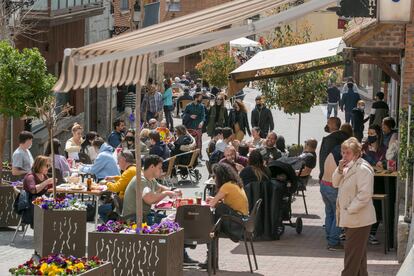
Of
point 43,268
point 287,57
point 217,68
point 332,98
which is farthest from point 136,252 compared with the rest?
point 217,68

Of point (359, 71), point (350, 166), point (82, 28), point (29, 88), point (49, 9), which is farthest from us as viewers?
point (359, 71)

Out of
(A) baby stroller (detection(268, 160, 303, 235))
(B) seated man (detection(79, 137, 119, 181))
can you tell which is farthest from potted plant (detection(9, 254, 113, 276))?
(B) seated man (detection(79, 137, 119, 181))

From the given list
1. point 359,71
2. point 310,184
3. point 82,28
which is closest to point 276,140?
point 310,184

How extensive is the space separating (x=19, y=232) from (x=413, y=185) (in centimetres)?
664

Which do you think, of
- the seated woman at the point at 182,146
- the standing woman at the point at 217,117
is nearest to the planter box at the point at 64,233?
the seated woman at the point at 182,146

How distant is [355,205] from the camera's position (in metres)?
14.3

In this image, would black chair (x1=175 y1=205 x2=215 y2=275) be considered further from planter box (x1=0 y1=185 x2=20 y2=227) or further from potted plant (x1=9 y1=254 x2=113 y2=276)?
planter box (x1=0 y1=185 x2=20 y2=227)

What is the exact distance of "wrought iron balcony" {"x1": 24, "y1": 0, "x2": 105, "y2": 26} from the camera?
28.7 meters

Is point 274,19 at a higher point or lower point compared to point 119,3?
lower

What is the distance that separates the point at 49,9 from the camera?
96.7 ft

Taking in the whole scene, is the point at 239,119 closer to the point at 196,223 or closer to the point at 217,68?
the point at 196,223

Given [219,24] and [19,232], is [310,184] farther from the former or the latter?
[219,24]

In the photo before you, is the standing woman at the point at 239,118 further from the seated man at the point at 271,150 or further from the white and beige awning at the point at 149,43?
the white and beige awning at the point at 149,43

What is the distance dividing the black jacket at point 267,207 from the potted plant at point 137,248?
4.97 meters
